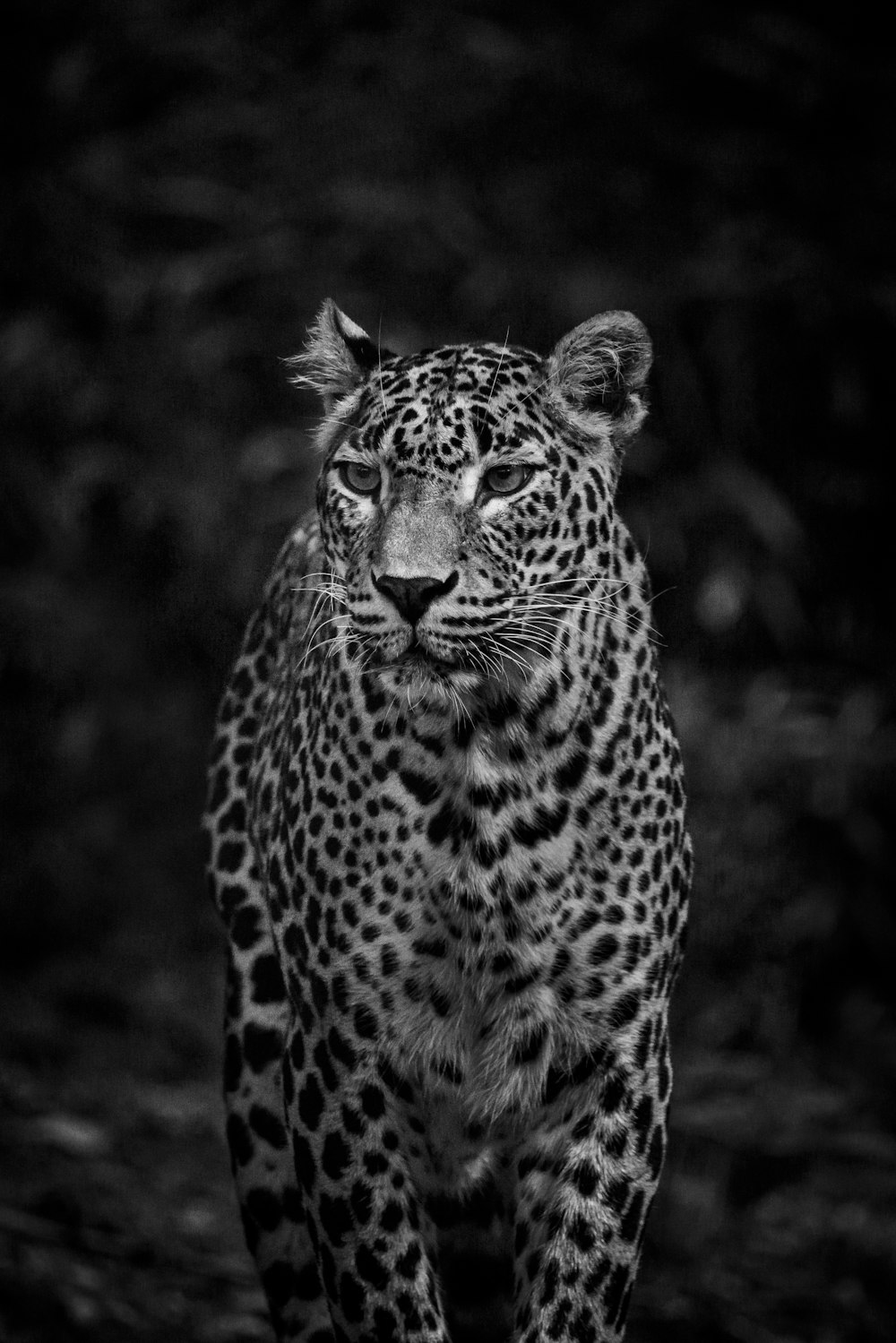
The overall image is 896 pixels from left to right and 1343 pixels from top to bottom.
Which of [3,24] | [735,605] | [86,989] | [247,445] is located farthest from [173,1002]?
[3,24]

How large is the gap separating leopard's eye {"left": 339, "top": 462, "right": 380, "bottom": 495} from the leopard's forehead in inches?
3.9

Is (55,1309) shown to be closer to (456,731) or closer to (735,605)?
(456,731)

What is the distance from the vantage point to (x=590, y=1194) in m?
3.81

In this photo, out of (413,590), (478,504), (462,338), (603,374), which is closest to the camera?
(413,590)

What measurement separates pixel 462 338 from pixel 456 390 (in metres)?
4.26

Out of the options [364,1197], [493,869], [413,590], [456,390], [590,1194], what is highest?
[456,390]

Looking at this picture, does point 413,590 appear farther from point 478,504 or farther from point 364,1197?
point 364,1197

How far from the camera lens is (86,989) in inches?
335

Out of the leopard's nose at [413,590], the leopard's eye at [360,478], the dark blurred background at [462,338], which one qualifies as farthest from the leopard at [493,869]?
the dark blurred background at [462,338]

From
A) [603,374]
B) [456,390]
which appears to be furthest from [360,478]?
[603,374]

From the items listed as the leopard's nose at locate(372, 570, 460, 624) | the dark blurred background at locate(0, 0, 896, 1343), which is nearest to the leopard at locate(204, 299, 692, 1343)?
the leopard's nose at locate(372, 570, 460, 624)

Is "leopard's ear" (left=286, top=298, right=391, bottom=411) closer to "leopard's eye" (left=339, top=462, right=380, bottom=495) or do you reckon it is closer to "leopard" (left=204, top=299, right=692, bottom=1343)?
"leopard" (left=204, top=299, right=692, bottom=1343)

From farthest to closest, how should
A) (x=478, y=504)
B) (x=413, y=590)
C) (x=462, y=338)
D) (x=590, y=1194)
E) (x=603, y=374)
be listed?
(x=462, y=338) < (x=590, y=1194) < (x=603, y=374) < (x=478, y=504) < (x=413, y=590)

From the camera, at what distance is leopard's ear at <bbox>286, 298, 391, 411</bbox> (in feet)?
12.8
